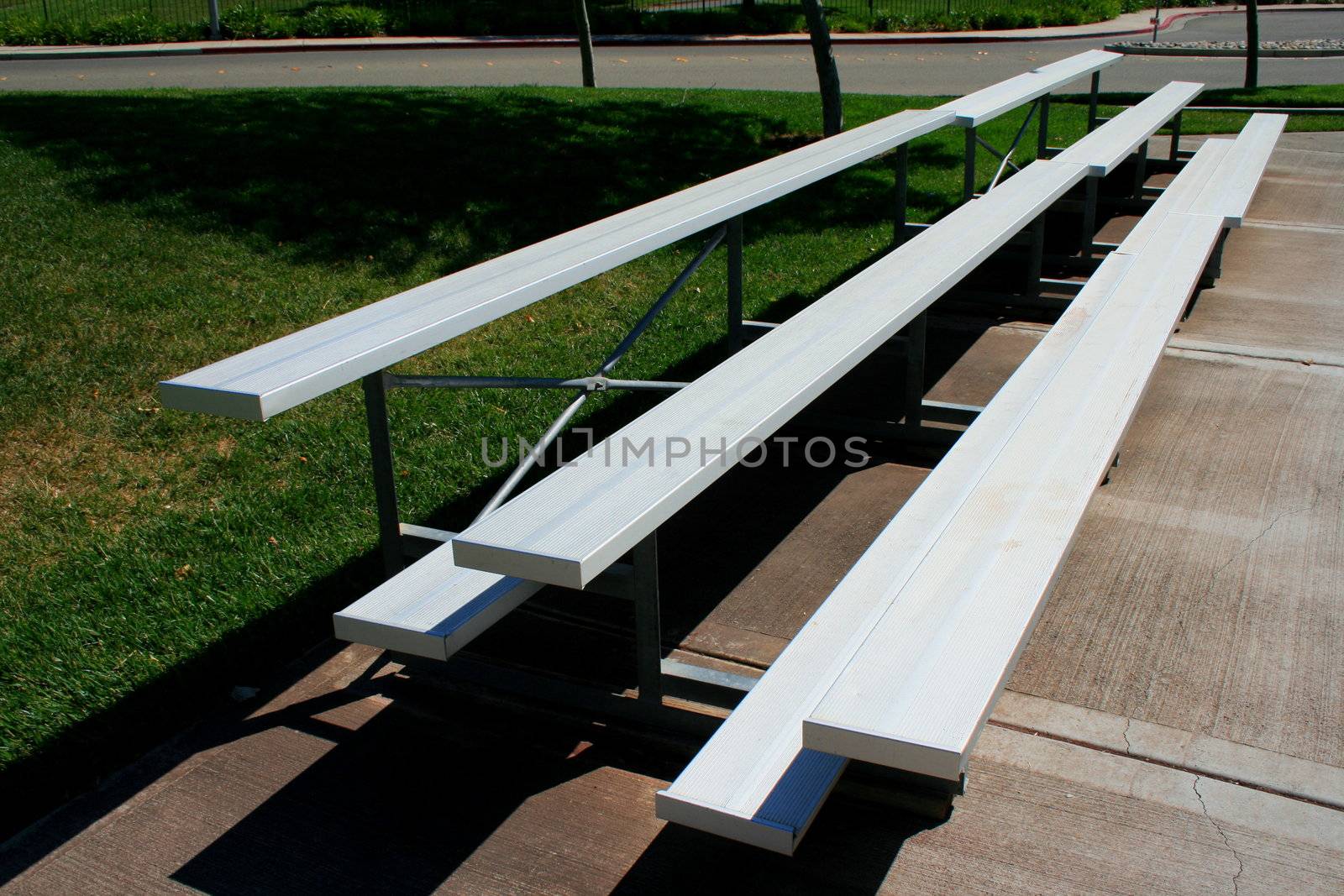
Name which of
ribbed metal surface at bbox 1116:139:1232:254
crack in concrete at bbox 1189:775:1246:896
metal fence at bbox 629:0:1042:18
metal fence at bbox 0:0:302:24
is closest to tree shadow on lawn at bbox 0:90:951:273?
ribbed metal surface at bbox 1116:139:1232:254

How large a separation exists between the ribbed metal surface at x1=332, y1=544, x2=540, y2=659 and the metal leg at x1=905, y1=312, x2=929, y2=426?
207 centimetres

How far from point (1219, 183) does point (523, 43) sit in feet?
56.2

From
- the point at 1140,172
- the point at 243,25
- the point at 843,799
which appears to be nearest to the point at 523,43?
the point at 243,25

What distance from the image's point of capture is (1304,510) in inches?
156

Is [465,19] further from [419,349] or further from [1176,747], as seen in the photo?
[1176,747]

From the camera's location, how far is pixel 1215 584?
3.51 m

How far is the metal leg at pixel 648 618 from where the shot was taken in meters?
2.74

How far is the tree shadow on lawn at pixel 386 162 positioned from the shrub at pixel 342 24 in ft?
42.2

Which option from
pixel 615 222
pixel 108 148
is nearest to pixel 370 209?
pixel 108 148

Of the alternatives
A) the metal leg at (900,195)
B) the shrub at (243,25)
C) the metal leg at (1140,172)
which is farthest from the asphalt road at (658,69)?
the metal leg at (900,195)

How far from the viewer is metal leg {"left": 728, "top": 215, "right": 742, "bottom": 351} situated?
4.88 meters

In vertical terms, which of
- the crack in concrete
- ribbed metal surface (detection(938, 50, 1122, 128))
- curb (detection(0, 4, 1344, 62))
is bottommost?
the crack in concrete

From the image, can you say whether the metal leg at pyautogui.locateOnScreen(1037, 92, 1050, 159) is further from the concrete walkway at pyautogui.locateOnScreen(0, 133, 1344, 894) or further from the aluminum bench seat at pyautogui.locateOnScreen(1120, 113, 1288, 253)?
the concrete walkway at pyautogui.locateOnScreen(0, 133, 1344, 894)

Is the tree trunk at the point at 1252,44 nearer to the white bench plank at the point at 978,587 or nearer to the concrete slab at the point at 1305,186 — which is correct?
the concrete slab at the point at 1305,186
